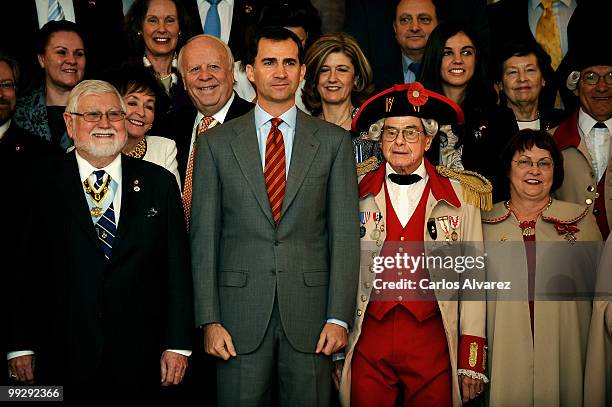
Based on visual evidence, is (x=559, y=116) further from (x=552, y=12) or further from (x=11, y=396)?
(x=11, y=396)

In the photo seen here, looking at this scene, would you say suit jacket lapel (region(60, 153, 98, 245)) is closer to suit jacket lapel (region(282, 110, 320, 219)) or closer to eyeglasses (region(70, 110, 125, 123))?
eyeglasses (region(70, 110, 125, 123))

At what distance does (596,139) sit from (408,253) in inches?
62.2

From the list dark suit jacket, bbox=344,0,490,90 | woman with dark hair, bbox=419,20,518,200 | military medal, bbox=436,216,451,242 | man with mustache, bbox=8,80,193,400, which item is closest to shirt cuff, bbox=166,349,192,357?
man with mustache, bbox=8,80,193,400

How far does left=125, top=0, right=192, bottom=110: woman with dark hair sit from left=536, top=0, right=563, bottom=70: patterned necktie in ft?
8.10

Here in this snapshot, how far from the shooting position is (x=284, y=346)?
4.52 meters

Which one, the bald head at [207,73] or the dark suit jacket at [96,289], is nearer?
the dark suit jacket at [96,289]

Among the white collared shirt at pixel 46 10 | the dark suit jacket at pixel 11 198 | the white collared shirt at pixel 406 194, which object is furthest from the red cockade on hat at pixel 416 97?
the white collared shirt at pixel 46 10

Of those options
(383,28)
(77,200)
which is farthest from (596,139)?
(77,200)

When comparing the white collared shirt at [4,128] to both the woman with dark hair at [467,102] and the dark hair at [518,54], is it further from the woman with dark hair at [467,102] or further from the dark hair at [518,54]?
the dark hair at [518,54]

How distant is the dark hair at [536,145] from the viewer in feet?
16.6

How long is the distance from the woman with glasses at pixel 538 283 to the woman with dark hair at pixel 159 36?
225cm

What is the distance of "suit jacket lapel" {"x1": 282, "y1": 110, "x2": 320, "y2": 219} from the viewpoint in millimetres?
4551

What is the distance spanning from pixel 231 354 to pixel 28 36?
2922 mm

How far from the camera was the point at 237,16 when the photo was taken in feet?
21.7
